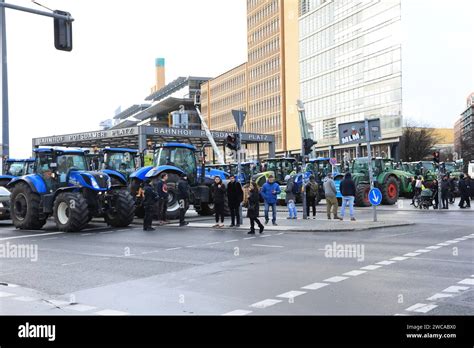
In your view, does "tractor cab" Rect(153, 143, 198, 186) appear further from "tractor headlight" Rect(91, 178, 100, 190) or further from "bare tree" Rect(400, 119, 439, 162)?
"bare tree" Rect(400, 119, 439, 162)

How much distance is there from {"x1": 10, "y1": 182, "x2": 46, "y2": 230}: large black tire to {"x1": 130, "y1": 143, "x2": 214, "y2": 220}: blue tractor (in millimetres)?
3751

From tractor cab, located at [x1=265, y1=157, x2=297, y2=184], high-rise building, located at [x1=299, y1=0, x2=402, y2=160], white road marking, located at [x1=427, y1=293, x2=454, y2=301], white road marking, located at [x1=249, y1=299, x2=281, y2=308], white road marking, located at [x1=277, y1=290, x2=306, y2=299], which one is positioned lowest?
white road marking, located at [x1=427, y1=293, x2=454, y2=301]

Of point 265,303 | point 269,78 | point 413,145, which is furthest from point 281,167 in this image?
point 269,78

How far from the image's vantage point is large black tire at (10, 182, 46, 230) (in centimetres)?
1931

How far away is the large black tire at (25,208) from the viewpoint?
19312mm

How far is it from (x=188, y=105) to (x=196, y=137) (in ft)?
286

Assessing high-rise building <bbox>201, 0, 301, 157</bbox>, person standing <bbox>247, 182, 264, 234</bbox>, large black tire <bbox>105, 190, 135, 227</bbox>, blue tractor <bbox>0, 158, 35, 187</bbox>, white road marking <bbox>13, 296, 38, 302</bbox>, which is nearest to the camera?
white road marking <bbox>13, 296, 38, 302</bbox>

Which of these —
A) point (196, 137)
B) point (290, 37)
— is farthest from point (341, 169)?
point (290, 37)

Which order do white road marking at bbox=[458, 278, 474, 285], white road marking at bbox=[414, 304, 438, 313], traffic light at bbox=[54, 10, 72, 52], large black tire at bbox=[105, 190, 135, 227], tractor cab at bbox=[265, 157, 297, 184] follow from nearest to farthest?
1. white road marking at bbox=[414, 304, 438, 313]
2. white road marking at bbox=[458, 278, 474, 285]
3. traffic light at bbox=[54, 10, 72, 52]
4. large black tire at bbox=[105, 190, 135, 227]
5. tractor cab at bbox=[265, 157, 297, 184]

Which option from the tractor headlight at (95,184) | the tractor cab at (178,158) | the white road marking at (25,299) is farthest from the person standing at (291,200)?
the white road marking at (25,299)

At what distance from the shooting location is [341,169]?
36719 millimetres

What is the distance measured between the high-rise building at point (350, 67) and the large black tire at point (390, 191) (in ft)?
124

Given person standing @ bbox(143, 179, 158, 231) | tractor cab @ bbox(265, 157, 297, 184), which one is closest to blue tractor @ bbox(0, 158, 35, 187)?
person standing @ bbox(143, 179, 158, 231)
